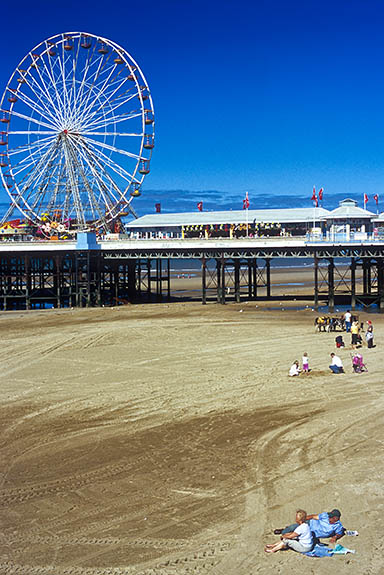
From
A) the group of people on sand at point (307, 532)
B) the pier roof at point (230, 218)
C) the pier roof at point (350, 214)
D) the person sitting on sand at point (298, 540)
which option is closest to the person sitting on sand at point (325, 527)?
the group of people on sand at point (307, 532)

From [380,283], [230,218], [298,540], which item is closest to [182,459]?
[298,540]

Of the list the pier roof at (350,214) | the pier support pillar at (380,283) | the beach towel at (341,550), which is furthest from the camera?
the pier roof at (350,214)

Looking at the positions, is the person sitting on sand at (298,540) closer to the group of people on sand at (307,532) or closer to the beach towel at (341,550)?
the group of people on sand at (307,532)

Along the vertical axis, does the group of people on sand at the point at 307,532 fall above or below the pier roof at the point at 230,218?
below

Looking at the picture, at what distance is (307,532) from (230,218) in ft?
189

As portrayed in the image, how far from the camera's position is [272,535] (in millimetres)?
9328

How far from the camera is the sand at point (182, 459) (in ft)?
29.3

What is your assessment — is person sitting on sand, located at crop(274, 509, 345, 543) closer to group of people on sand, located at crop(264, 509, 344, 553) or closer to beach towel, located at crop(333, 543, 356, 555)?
group of people on sand, located at crop(264, 509, 344, 553)

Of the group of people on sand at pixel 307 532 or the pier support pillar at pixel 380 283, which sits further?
the pier support pillar at pixel 380 283

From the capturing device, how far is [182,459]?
12570 mm

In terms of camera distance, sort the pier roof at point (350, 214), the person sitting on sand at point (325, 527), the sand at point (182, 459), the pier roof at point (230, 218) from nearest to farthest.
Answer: the sand at point (182, 459)
the person sitting on sand at point (325, 527)
the pier roof at point (350, 214)
the pier roof at point (230, 218)

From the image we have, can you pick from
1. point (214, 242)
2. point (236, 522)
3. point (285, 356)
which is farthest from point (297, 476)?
point (214, 242)

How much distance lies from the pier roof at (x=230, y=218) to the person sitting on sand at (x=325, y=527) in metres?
51.5

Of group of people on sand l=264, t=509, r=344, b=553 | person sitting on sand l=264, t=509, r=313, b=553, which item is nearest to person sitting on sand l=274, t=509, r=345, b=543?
group of people on sand l=264, t=509, r=344, b=553
